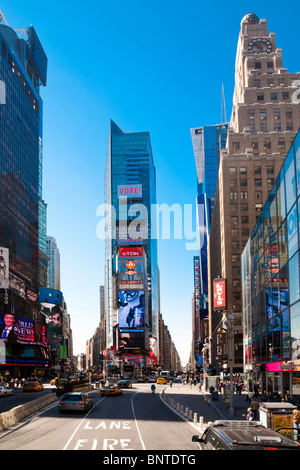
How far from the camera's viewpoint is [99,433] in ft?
74.8

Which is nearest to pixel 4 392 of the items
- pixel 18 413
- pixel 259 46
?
pixel 18 413

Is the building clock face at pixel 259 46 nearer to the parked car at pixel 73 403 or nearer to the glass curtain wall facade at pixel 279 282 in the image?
the glass curtain wall facade at pixel 279 282

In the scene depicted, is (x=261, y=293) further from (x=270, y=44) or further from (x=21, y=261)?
(x=21, y=261)

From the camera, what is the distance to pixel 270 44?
13388 centimetres

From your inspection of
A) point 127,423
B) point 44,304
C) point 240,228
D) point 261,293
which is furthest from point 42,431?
point 44,304

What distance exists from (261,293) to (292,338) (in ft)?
57.5

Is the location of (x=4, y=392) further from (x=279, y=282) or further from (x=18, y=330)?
(x=18, y=330)

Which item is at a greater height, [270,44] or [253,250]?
[270,44]

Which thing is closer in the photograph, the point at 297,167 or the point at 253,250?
the point at 297,167

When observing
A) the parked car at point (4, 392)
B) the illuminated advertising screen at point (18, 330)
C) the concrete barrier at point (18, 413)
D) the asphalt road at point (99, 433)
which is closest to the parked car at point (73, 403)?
the asphalt road at point (99, 433)

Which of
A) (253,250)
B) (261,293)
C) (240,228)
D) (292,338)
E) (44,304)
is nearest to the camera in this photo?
(292,338)

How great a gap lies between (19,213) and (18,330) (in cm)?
3823

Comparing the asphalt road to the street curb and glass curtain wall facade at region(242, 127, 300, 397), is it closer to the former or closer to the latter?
the street curb

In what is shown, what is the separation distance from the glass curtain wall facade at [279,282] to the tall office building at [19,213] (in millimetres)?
77562
